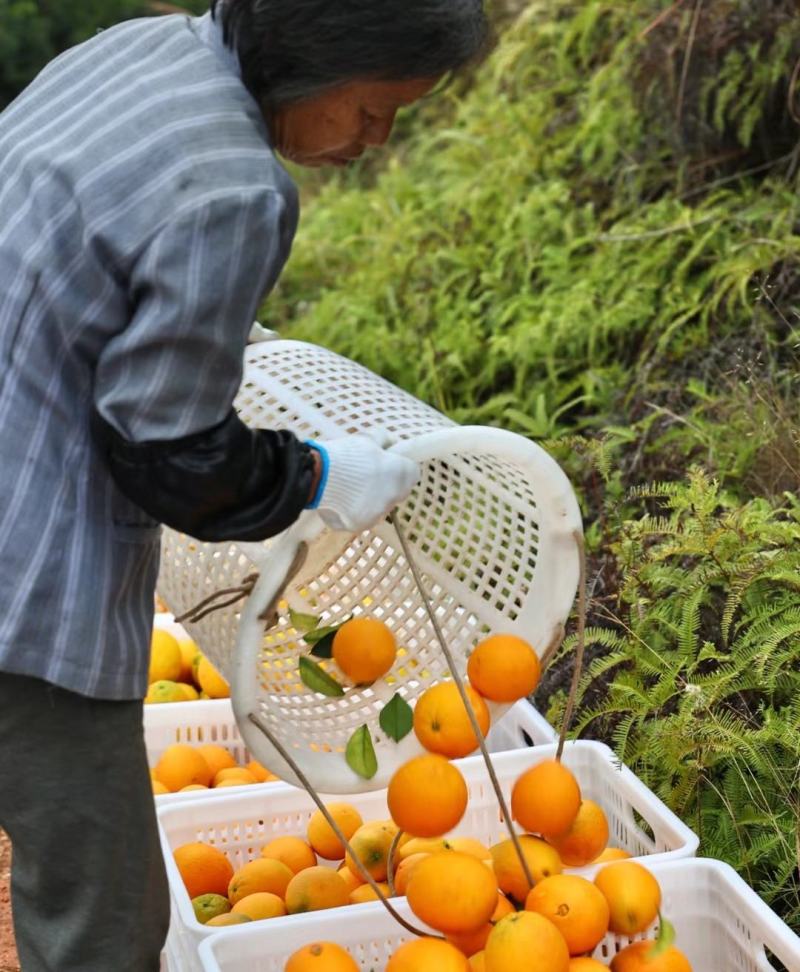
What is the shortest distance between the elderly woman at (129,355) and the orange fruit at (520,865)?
0.58 metres

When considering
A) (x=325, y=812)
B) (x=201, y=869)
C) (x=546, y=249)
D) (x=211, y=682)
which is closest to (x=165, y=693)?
(x=211, y=682)

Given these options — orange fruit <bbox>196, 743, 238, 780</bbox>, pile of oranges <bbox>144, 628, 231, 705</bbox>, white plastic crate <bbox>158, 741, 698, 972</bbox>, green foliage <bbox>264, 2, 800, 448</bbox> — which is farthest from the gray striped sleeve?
green foliage <bbox>264, 2, 800, 448</bbox>

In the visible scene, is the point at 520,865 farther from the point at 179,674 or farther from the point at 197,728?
the point at 179,674

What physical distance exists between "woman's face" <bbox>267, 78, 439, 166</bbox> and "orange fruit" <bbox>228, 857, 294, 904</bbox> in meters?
1.30

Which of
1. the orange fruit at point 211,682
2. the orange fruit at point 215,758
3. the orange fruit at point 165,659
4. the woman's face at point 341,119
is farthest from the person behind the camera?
the orange fruit at point 165,659

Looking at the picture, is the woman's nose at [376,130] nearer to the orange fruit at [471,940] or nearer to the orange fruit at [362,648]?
the orange fruit at [362,648]

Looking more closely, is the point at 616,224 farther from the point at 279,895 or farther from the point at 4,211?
the point at 4,211

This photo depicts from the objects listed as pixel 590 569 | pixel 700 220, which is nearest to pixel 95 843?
pixel 590 569

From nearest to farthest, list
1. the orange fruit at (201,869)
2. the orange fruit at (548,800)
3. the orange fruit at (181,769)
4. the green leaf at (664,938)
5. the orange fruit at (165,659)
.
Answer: the green leaf at (664,938) → the orange fruit at (548,800) → the orange fruit at (201,869) → the orange fruit at (181,769) → the orange fruit at (165,659)

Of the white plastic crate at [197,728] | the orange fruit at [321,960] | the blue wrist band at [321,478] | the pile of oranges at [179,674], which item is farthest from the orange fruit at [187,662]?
the blue wrist band at [321,478]

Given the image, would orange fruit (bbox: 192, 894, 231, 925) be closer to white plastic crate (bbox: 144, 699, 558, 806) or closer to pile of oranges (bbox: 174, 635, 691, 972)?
pile of oranges (bbox: 174, 635, 691, 972)

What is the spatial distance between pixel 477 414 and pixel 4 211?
2.77 meters

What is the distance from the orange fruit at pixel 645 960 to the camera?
Answer: 2023 millimetres

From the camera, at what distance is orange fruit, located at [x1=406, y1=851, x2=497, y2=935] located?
1.98 m
